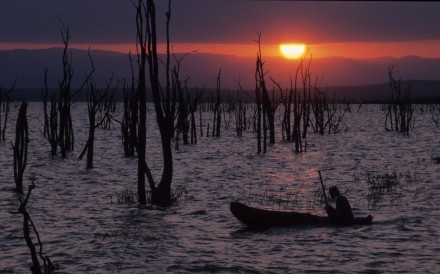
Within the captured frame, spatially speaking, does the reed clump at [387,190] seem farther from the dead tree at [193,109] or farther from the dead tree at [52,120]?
the dead tree at [52,120]

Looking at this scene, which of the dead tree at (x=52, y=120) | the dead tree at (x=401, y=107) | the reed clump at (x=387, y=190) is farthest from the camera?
the dead tree at (x=401, y=107)

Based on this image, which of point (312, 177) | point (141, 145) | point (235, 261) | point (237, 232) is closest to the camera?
point (235, 261)

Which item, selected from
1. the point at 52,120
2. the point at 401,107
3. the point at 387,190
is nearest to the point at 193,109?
the point at 52,120

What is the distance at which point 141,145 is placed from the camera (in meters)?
12.2

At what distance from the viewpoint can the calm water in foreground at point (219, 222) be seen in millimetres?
8344

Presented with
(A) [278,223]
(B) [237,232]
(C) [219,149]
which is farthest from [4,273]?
(C) [219,149]

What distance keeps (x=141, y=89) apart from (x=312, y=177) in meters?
8.25

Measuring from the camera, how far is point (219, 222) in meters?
11.4

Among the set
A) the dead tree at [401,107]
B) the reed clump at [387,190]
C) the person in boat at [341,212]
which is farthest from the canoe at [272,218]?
the dead tree at [401,107]

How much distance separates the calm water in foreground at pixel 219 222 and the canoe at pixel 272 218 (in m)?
0.16

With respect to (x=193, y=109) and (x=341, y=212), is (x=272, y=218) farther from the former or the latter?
(x=193, y=109)

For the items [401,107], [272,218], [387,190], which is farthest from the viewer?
[401,107]

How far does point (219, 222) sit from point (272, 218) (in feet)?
4.21

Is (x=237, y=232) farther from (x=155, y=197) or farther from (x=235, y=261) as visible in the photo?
(x=155, y=197)
